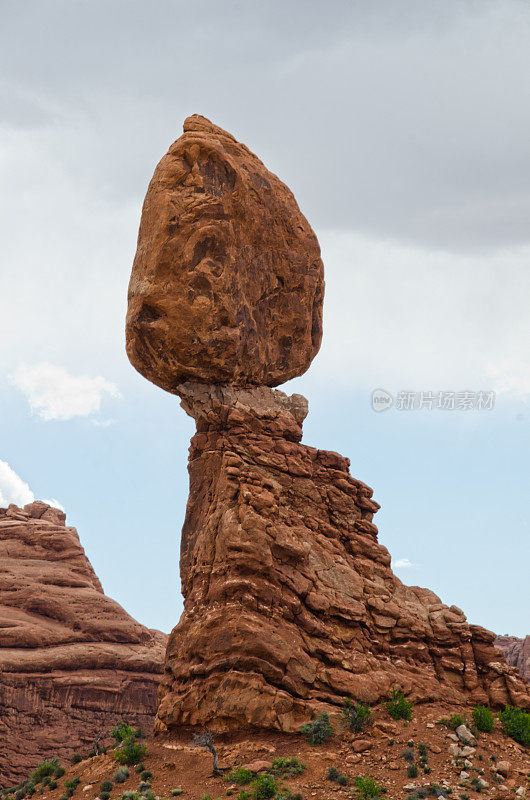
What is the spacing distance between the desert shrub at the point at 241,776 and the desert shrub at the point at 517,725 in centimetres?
902

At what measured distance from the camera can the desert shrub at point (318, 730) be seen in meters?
20.2

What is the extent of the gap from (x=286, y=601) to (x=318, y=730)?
3897 mm

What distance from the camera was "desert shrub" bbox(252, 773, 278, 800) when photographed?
709 inches

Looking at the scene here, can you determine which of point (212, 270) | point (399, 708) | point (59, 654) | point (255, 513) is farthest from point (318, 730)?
point (59, 654)

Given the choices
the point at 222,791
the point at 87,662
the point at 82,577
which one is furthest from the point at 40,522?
the point at 222,791

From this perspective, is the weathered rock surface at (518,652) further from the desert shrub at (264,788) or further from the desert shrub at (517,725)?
the desert shrub at (264,788)

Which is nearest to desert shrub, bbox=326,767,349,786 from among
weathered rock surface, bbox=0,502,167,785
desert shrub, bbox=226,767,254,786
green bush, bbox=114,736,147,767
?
desert shrub, bbox=226,767,254,786

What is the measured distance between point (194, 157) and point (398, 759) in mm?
20974

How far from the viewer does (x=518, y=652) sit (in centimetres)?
6425

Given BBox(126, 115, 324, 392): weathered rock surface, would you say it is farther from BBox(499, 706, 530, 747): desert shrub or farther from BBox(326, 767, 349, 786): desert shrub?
BBox(499, 706, 530, 747): desert shrub

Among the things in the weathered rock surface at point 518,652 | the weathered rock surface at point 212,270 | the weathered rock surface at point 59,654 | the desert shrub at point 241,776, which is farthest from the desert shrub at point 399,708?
the weathered rock surface at point 518,652

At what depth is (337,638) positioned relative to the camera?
22.9 m

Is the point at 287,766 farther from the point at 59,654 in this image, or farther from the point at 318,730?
the point at 59,654

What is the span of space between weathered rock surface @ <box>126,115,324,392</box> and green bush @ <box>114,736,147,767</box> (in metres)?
12.3
